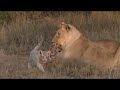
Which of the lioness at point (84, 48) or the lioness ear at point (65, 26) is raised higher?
the lioness ear at point (65, 26)

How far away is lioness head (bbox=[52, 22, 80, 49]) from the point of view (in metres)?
6.75

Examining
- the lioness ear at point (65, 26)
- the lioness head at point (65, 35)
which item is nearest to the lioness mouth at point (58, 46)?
the lioness head at point (65, 35)

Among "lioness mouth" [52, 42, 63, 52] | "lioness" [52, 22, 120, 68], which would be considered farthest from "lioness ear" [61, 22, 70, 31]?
"lioness mouth" [52, 42, 63, 52]

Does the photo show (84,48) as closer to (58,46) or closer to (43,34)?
(58,46)

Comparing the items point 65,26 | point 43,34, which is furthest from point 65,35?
point 43,34

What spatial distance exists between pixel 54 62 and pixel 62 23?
0.32 metres

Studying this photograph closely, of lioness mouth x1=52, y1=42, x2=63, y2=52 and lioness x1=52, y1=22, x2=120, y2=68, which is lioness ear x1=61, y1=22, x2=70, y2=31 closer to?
lioness x1=52, y1=22, x2=120, y2=68

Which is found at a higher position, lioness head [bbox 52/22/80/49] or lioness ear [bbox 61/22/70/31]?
lioness ear [bbox 61/22/70/31]

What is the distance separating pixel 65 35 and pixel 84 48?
186 millimetres

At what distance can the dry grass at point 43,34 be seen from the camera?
675 centimetres

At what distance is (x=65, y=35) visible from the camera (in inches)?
266

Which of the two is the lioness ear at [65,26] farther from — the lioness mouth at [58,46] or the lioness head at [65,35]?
the lioness mouth at [58,46]

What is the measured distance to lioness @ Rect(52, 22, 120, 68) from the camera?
6758 mm
